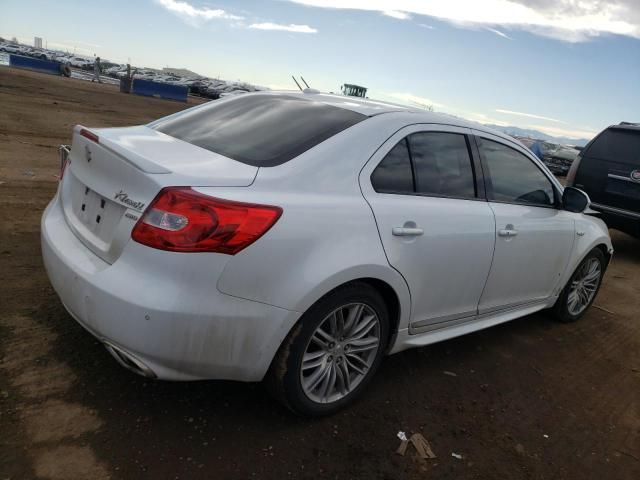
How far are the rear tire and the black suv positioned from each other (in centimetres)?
631

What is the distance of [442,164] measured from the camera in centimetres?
329

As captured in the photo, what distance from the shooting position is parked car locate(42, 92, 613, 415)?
2223 mm

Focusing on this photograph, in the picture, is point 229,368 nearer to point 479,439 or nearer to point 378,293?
point 378,293

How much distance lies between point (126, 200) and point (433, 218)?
5.44 ft

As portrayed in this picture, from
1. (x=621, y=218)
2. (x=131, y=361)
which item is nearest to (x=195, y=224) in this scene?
(x=131, y=361)

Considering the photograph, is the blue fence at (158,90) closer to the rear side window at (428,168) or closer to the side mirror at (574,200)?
the side mirror at (574,200)

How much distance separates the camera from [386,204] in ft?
9.21

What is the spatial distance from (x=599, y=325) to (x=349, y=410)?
3.29 meters

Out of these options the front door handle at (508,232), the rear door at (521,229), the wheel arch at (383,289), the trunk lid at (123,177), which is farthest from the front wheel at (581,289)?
the trunk lid at (123,177)

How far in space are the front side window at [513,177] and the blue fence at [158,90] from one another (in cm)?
3652

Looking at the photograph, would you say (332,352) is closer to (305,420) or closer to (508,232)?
(305,420)

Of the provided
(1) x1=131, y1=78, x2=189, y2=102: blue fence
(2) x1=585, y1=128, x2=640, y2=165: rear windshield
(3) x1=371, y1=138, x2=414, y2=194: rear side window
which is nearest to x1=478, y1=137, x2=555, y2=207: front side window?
(3) x1=371, y1=138, x2=414, y2=194: rear side window

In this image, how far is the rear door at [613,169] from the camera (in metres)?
7.65

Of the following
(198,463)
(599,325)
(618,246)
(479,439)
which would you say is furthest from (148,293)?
(618,246)
